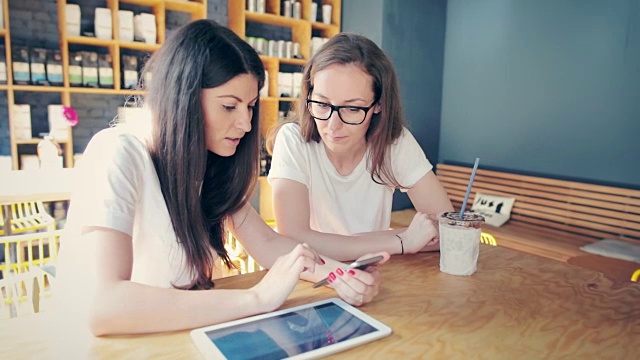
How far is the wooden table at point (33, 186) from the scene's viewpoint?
310 cm

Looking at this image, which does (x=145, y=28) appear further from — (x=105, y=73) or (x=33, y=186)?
(x=33, y=186)

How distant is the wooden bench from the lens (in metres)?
3.35

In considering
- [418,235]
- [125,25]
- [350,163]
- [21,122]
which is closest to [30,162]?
[21,122]

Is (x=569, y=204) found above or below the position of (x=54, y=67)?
below

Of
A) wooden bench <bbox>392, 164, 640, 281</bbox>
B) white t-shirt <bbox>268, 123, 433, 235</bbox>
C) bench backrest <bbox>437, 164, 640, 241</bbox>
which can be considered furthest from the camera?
bench backrest <bbox>437, 164, 640, 241</bbox>

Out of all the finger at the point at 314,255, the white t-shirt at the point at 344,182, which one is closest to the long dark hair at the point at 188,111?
the finger at the point at 314,255

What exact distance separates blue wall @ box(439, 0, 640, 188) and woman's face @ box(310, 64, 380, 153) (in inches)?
108

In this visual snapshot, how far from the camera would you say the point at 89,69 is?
3740 millimetres

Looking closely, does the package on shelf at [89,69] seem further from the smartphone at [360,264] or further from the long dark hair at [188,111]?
the smartphone at [360,264]

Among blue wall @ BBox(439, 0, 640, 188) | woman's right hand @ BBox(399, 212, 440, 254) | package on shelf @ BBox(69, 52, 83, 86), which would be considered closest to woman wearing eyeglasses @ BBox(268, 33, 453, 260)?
woman's right hand @ BBox(399, 212, 440, 254)

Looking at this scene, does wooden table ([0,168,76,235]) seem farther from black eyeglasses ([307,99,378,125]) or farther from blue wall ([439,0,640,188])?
blue wall ([439,0,640,188])

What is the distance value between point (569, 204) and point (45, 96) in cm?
411

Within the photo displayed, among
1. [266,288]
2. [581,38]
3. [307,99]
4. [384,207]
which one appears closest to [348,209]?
[384,207]

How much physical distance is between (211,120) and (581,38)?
11.3 feet
